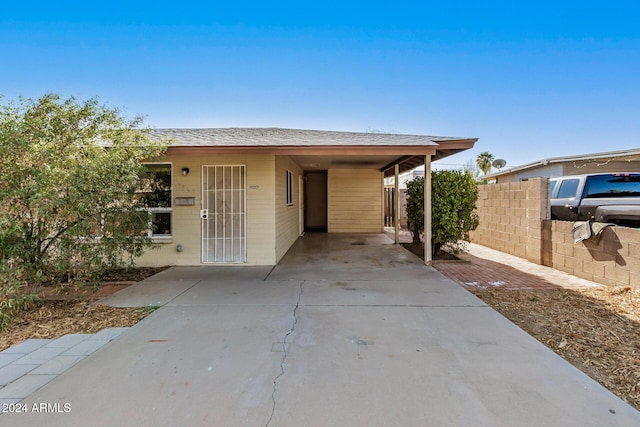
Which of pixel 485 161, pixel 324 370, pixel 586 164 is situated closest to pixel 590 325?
pixel 324 370

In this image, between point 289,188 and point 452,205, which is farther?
point 289,188

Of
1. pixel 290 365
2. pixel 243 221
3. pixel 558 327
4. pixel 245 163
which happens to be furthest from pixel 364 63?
pixel 290 365

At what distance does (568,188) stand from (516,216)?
1.33 metres

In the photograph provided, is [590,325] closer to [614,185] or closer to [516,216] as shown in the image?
[516,216]

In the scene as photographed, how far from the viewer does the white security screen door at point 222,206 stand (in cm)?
704

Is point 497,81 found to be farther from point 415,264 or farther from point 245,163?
point 245,163

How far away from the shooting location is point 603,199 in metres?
6.85

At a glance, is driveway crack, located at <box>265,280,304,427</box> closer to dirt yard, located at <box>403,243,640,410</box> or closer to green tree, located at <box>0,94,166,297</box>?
dirt yard, located at <box>403,243,640,410</box>

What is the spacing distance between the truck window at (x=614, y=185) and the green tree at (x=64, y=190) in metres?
9.17

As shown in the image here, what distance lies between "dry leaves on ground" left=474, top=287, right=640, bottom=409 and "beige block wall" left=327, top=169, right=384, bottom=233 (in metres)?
8.17

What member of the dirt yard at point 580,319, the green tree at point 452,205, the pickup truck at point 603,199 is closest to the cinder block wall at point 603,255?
the dirt yard at point 580,319

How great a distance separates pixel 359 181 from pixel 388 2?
6.30m

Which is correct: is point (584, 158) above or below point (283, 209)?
above

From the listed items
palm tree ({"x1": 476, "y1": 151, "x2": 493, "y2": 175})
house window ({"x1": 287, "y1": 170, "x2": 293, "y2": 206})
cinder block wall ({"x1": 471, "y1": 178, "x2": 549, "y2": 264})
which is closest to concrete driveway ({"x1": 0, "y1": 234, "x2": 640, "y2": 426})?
cinder block wall ({"x1": 471, "y1": 178, "x2": 549, "y2": 264})
